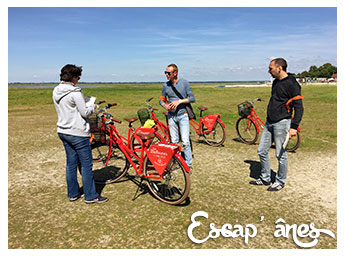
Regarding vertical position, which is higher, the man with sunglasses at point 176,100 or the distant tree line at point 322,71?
the distant tree line at point 322,71

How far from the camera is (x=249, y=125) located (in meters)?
8.70

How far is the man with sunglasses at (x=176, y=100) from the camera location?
5.51 metres

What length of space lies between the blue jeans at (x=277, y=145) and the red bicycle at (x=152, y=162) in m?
1.68

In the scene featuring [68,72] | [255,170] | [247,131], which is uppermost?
[68,72]

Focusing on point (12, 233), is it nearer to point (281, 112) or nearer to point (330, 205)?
point (281, 112)

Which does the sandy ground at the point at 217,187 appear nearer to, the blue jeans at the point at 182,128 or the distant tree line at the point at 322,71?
the blue jeans at the point at 182,128

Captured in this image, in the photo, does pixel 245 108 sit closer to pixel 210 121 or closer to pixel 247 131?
pixel 247 131

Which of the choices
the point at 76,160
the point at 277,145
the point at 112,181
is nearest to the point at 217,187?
the point at 277,145

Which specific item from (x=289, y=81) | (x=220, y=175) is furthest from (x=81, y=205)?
(x=289, y=81)

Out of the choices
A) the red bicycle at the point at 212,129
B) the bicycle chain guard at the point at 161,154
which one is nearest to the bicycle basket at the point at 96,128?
the bicycle chain guard at the point at 161,154

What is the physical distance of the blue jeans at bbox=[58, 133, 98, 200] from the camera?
4285mm

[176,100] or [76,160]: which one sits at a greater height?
[176,100]

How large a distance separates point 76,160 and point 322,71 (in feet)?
374

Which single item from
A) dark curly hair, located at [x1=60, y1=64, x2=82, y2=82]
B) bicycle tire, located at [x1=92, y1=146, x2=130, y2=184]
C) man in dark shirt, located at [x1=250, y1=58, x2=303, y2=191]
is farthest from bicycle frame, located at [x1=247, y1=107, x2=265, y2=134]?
dark curly hair, located at [x1=60, y1=64, x2=82, y2=82]
